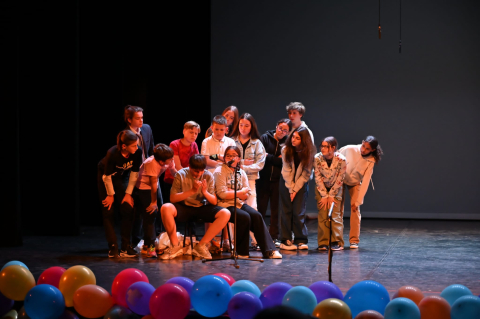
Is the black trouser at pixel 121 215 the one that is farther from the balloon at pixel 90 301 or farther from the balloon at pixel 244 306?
the balloon at pixel 244 306

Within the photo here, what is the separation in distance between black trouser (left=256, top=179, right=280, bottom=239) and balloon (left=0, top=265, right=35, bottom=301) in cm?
281

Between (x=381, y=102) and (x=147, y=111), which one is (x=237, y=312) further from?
(x=381, y=102)

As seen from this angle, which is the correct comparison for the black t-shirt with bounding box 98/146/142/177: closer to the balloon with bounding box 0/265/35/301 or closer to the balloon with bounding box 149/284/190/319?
the balloon with bounding box 0/265/35/301

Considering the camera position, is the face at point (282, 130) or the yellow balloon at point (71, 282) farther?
the face at point (282, 130)

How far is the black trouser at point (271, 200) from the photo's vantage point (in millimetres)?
5602

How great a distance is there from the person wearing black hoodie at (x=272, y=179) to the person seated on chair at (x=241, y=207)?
0.63 meters

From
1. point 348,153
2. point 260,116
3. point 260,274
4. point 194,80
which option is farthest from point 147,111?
point 260,274

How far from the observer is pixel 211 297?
296cm

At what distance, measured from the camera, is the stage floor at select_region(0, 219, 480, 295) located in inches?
156

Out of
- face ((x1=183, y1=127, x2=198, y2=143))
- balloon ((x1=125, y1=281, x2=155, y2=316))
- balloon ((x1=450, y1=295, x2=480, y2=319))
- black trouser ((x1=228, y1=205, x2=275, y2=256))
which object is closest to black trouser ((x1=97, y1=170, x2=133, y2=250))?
face ((x1=183, y1=127, x2=198, y2=143))

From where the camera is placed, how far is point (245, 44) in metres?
8.06

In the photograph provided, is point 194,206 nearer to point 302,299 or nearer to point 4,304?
point 4,304

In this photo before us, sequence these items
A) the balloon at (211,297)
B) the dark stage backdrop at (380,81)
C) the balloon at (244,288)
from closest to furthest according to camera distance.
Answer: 1. the balloon at (211,297)
2. the balloon at (244,288)
3. the dark stage backdrop at (380,81)

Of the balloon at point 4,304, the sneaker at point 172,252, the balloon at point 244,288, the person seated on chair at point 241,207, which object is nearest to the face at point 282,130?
the person seated on chair at point 241,207
